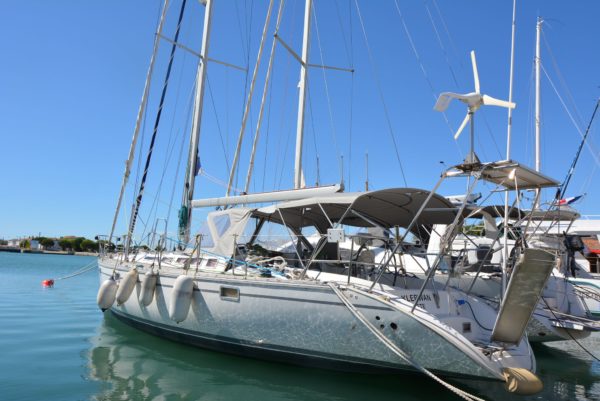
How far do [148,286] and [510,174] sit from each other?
24.1 feet

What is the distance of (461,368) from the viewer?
6000 mm

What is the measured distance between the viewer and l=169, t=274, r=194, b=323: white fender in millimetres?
8422

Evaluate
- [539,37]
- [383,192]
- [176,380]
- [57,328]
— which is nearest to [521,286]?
[383,192]

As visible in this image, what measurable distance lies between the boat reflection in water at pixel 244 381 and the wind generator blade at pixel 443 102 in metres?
4.16

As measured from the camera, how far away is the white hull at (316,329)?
609 cm

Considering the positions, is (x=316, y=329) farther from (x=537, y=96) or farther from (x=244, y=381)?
(x=537, y=96)

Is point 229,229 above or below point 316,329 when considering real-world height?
above

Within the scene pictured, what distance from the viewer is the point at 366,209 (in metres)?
9.53

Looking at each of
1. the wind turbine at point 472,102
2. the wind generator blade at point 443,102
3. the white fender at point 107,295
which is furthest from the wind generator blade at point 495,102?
the white fender at point 107,295

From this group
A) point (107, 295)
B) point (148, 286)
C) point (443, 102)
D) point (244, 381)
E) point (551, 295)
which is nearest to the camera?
point (443, 102)

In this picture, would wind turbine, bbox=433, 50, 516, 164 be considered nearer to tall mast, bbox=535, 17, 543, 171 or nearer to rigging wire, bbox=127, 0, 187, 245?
rigging wire, bbox=127, 0, 187, 245

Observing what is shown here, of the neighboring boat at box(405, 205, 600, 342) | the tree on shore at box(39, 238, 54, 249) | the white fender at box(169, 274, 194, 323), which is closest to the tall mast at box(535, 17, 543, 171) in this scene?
the neighboring boat at box(405, 205, 600, 342)

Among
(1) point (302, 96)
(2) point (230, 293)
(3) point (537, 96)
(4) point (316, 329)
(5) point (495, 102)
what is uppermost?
(3) point (537, 96)

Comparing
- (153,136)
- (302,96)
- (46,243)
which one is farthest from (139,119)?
(46,243)
